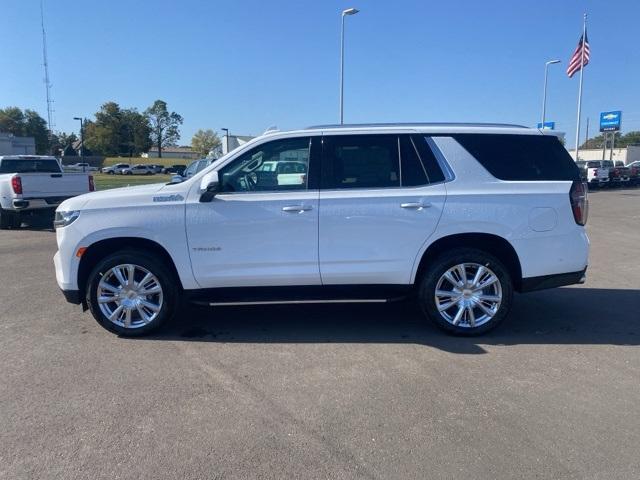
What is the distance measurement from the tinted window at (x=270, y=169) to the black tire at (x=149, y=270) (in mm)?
1008

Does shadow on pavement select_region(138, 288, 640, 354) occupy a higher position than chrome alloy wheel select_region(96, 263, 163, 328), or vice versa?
chrome alloy wheel select_region(96, 263, 163, 328)

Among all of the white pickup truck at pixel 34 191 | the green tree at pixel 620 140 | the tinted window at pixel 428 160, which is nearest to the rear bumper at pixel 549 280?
the tinted window at pixel 428 160

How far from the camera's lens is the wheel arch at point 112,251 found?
5055 mm

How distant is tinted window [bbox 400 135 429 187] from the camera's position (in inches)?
197

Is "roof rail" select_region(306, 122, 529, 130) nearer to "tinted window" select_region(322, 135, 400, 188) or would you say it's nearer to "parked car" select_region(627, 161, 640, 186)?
"tinted window" select_region(322, 135, 400, 188)

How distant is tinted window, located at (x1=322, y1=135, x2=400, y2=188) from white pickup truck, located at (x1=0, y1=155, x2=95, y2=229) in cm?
973

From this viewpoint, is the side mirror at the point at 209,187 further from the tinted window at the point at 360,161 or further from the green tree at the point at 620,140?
the green tree at the point at 620,140

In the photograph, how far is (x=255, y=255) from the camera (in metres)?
4.96

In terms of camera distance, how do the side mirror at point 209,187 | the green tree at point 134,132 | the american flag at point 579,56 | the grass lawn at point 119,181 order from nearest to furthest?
the side mirror at point 209,187
the grass lawn at point 119,181
the american flag at point 579,56
the green tree at point 134,132

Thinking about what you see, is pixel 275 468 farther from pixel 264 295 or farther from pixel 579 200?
pixel 579 200

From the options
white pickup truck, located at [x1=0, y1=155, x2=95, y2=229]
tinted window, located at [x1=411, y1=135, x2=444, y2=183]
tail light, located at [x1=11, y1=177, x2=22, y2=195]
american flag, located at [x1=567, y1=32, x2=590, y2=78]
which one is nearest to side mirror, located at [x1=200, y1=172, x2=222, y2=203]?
tinted window, located at [x1=411, y1=135, x2=444, y2=183]

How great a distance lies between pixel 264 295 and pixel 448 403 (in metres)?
2.07

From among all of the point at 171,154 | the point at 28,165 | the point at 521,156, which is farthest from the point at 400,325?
the point at 171,154

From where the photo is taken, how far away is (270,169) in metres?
5.11
